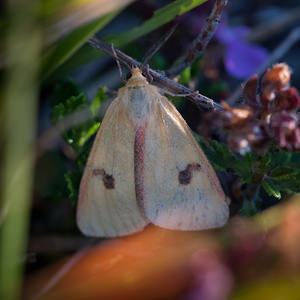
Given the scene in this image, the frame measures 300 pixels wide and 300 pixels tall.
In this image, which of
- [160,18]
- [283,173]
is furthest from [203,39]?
[283,173]

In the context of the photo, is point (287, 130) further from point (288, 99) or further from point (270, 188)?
point (270, 188)

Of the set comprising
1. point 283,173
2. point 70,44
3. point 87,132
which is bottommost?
point 283,173

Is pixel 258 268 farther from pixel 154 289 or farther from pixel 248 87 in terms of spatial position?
pixel 248 87

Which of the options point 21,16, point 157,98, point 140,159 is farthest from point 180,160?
point 21,16

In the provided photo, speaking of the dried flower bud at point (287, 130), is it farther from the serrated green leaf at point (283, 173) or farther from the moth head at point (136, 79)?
the moth head at point (136, 79)

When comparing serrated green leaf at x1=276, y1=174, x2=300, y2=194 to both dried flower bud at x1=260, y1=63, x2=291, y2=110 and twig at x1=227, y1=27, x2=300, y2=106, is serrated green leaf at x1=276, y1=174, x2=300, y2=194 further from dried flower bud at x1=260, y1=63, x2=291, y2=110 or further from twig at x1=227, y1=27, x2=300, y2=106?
twig at x1=227, y1=27, x2=300, y2=106
